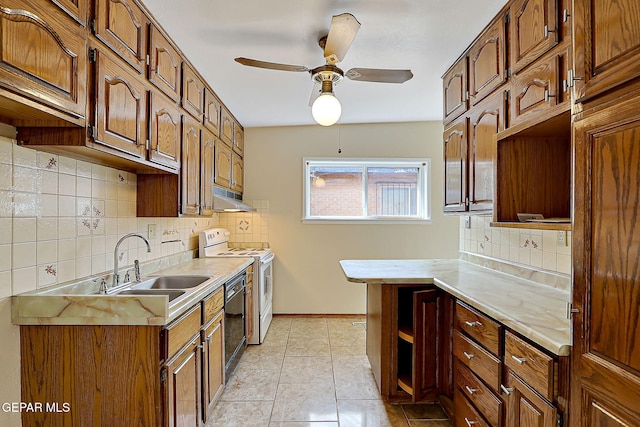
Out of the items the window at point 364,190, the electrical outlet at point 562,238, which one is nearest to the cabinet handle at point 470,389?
the electrical outlet at point 562,238

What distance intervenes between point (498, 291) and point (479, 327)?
1.04 ft

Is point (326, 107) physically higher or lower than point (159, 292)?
higher

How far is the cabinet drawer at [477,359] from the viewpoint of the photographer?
4.97 feet

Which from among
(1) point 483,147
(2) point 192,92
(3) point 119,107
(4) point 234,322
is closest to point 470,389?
(1) point 483,147

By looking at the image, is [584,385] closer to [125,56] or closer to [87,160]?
[125,56]

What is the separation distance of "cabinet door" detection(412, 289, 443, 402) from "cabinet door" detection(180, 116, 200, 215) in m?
1.74

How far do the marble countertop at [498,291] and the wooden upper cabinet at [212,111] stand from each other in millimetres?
1723

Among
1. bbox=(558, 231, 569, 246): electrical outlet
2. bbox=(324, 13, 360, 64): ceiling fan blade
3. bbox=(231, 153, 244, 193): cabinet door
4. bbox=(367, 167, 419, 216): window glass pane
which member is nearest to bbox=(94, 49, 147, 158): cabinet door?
bbox=(324, 13, 360, 64): ceiling fan blade

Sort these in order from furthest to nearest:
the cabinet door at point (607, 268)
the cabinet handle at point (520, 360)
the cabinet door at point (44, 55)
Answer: the cabinet handle at point (520, 360)
the cabinet door at point (44, 55)
the cabinet door at point (607, 268)

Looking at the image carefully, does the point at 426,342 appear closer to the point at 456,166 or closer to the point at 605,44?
the point at 456,166

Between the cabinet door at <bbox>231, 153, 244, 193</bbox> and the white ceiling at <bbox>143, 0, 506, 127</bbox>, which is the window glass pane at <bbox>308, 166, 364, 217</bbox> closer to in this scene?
the cabinet door at <bbox>231, 153, 244, 193</bbox>

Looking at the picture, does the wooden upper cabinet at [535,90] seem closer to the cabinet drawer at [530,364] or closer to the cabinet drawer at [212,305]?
the cabinet drawer at [530,364]

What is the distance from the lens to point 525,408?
4.24 ft

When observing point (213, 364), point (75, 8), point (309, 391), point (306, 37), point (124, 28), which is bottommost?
point (309, 391)
